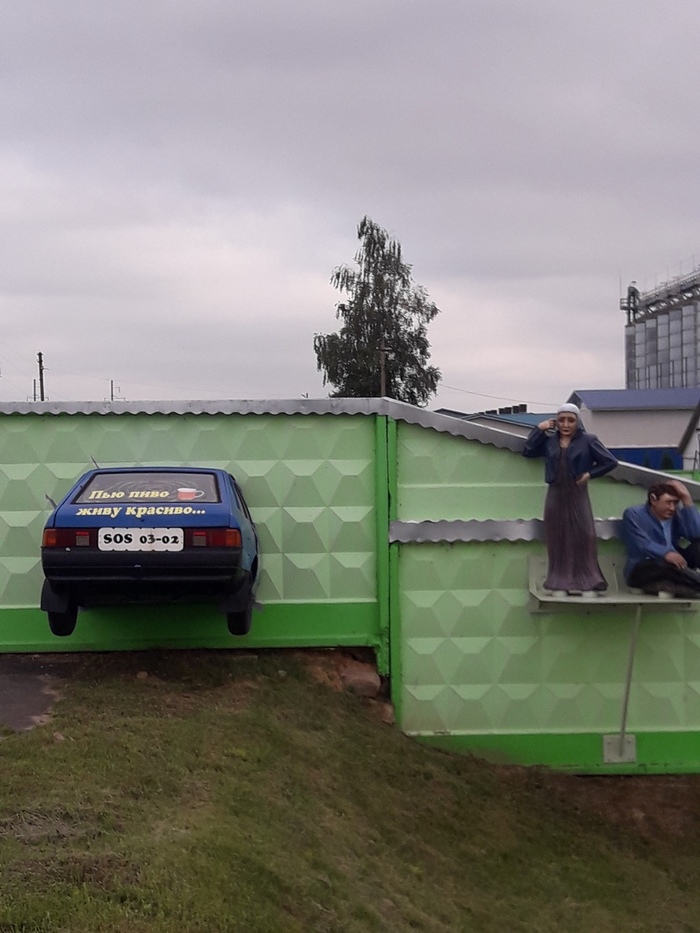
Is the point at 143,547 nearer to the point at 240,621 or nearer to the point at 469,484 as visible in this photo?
the point at 240,621

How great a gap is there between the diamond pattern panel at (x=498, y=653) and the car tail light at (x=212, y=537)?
1.82 meters

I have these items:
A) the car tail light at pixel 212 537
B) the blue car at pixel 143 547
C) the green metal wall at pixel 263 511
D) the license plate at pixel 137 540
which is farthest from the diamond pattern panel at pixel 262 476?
the license plate at pixel 137 540

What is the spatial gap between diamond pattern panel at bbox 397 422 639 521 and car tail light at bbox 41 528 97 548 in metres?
2.67

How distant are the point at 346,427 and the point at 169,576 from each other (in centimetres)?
222

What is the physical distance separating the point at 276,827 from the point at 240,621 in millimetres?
2980

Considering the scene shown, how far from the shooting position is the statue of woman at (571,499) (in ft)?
26.2

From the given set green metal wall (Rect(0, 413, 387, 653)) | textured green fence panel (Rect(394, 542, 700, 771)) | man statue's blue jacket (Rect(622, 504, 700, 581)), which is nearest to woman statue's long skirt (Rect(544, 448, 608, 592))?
man statue's blue jacket (Rect(622, 504, 700, 581))

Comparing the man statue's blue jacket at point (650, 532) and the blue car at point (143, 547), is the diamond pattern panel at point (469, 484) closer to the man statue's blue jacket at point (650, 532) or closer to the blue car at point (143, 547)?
the man statue's blue jacket at point (650, 532)

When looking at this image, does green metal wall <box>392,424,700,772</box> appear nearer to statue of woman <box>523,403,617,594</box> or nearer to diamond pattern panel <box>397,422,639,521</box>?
diamond pattern panel <box>397,422,639,521</box>

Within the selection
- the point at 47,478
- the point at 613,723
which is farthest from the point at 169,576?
the point at 613,723

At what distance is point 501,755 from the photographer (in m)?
8.42

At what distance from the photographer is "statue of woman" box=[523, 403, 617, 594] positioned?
314 inches

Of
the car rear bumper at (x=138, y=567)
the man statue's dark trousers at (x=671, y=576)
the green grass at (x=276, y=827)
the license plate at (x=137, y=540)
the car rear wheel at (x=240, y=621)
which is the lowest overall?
the green grass at (x=276, y=827)

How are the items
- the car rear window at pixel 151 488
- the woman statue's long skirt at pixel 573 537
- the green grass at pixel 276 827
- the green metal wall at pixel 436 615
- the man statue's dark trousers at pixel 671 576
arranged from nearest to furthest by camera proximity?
the green grass at pixel 276 827
the car rear window at pixel 151 488
the man statue's dark trousers at pixel 671 576
the woman statue's long skirt at pixel 573 537
the green metal wall at pixel 436 615
